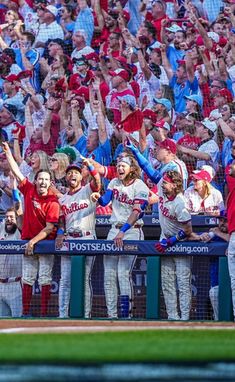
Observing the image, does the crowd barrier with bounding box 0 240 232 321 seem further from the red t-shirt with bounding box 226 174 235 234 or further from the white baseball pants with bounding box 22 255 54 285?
the red t-shirt with bounding box 226 174 235 234

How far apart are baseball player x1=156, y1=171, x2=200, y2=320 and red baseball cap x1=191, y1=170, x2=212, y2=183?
2.06 feet

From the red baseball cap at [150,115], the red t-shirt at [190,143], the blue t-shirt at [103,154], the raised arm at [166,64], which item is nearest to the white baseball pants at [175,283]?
the red t-shirt at [190,143]

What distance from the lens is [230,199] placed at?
10539mm

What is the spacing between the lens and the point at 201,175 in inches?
459

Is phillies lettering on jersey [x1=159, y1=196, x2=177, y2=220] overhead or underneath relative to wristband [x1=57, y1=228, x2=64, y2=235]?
overhead

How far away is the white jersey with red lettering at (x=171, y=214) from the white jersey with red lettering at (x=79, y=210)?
83 cm

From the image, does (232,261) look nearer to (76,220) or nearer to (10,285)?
(76,220)

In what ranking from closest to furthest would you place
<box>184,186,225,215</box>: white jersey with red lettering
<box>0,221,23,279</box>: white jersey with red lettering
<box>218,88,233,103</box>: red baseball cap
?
<box>184,186,225,215</box>: white jersey with red lettering, <box>0,221,23,279</box>: white jersey with red lettering, <box>218,88,233,103</box>: red baseball cap

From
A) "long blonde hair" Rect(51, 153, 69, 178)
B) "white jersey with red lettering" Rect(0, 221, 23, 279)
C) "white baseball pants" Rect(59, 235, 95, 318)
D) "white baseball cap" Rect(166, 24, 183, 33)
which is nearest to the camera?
"white baseball pants" Rect(59, 235, 95, 318)

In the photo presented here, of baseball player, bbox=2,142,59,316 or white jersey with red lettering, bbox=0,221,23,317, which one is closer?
baseball player, bbox=2,142,59,316

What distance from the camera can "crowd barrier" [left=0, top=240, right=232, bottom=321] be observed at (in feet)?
35.4

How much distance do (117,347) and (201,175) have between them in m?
5.51

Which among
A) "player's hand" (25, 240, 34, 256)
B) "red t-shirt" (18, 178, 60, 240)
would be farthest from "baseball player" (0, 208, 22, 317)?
"player's hand" (25, 240, 34, 256)

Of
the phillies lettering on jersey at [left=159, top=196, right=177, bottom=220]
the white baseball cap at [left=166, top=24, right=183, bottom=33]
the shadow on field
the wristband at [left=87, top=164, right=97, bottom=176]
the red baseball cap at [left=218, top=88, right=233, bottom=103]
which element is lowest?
the shadow on field
